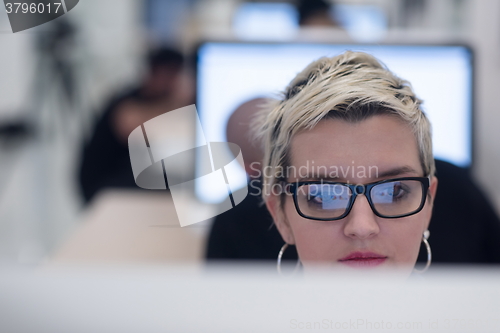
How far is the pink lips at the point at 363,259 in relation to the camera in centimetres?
24

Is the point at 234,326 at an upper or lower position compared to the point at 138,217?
upper

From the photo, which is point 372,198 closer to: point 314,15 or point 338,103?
point 338,103

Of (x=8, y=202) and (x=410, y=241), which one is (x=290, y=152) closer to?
(x=410, y=241)

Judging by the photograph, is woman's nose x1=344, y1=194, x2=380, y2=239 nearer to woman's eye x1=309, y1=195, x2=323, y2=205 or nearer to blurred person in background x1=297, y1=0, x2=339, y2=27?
woman's eye x1=309, y1=195, x2=323, y2=205

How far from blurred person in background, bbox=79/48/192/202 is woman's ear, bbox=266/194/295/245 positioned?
25cm

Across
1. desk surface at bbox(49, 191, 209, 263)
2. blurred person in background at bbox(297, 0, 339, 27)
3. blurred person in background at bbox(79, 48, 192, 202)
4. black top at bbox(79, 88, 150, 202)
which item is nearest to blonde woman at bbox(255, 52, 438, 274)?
desk surface at bbox(49, 191, 209, 263)

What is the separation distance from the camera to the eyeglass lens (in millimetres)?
241

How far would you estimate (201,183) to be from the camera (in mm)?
429

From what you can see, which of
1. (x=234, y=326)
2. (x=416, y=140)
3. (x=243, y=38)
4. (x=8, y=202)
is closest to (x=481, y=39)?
(x=243, y=38)

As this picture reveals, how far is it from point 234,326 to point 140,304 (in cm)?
3

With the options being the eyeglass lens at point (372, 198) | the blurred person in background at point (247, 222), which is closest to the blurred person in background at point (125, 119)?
the blurred person in background at point (247, 222)

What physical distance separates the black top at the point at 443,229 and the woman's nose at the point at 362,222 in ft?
0.15

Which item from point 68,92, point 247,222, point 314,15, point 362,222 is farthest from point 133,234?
point 68,92

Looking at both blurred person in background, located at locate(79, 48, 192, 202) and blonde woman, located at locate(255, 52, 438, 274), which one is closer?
blonde woman, located at locate(255, 52, 438, 274)
